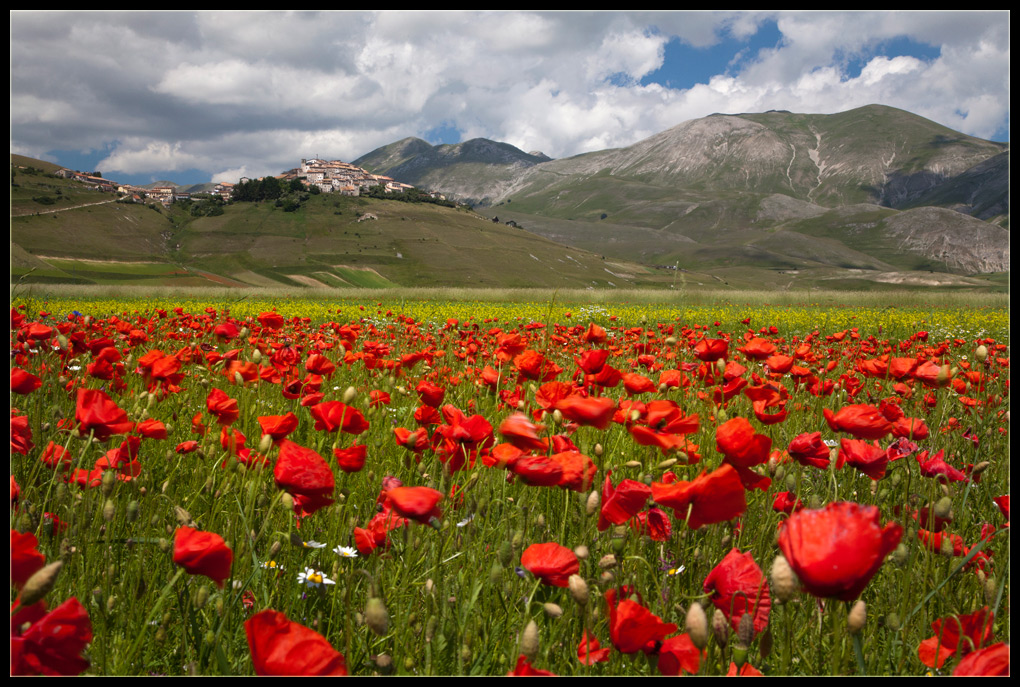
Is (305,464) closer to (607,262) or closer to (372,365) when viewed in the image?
(372,365)

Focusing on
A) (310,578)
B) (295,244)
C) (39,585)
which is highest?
(295,244)

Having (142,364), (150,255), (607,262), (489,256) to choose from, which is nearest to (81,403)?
(142,364)

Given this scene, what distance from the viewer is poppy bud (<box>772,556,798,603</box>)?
2.22 feet

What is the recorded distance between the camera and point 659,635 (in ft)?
3.03

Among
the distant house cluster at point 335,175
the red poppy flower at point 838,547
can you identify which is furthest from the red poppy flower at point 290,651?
the distant house cluster at point 335,175

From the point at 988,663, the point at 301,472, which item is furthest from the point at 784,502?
the point at 301,472

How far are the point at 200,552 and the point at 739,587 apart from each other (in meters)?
0.89

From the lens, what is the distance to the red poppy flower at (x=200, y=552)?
85 cm

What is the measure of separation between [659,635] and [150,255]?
A: 93.2 meters

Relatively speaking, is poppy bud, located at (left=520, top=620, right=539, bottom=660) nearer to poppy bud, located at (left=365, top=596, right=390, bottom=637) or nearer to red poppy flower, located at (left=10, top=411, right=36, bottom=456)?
poppy bud, located at (left=365, top=596, right=390, bottom=637)

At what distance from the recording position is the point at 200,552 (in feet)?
2.80

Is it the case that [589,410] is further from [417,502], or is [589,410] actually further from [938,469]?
[938,469]

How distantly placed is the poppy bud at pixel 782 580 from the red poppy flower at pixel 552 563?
1.32 feet

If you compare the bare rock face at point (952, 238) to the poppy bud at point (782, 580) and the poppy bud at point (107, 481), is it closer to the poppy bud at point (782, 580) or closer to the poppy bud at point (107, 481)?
the poppy bud at point (782, 580)
